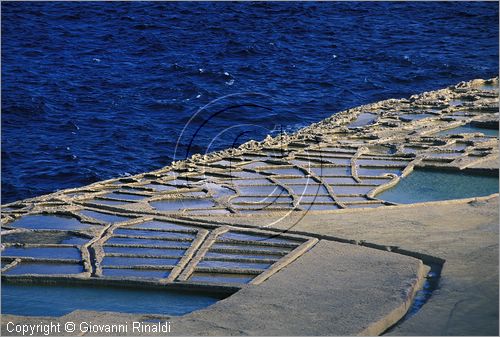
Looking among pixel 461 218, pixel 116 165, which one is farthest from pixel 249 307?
pixel 116 165

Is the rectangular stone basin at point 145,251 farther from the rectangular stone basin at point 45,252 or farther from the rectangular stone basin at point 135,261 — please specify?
the rectangular stone basin at point 45,252

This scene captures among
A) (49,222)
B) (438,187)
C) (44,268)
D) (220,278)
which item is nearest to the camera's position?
(220,278)

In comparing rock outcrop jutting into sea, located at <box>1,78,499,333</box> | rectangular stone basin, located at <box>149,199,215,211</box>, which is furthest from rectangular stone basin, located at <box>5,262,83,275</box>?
rectangular stone basin, located at <box>149,199,215,211</box>

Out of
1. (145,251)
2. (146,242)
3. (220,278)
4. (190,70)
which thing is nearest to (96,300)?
(220,278)

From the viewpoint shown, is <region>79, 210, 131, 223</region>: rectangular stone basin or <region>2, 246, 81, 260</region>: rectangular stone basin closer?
<region>2, 246, 81, 260</region>: rectangular stone basin

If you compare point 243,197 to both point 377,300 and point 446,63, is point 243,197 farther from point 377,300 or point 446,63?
point 446,63

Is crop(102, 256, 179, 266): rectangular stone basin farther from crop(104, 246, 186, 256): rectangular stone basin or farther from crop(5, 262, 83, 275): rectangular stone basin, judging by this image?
crop(5, 262, 83, 275): rectangular stone basin

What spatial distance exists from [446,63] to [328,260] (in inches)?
876
